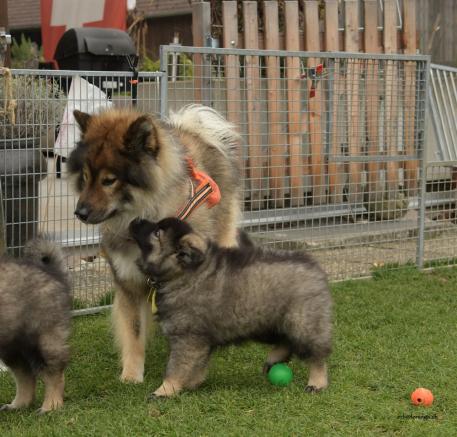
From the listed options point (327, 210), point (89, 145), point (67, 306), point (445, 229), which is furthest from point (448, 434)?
point (445, 229)

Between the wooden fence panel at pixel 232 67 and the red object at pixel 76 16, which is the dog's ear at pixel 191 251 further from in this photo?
the red object at pixel 76 16

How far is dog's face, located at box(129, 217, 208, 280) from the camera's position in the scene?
168 inches

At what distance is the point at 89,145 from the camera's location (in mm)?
4340

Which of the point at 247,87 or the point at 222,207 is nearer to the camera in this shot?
the point at 222,207

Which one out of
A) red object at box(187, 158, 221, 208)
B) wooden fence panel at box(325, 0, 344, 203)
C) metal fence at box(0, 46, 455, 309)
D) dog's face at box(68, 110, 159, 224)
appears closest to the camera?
dog's face at box(68, 110, 159, 224)

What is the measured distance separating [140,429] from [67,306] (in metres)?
0.78

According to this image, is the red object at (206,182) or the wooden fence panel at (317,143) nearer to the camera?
the red object at (206,182)

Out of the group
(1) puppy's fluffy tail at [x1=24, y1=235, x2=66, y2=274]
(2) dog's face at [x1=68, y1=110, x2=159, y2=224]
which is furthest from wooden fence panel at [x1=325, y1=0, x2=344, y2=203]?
(1) puppy's fluffy tail at [x1=24, y1=235, x2=66, y2=274]

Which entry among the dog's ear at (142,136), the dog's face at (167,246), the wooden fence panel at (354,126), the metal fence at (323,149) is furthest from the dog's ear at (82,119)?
the wooden fence panel at (354,126)

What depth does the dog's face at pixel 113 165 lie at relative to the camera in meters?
4.26

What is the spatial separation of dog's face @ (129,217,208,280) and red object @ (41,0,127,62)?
840 centimetres

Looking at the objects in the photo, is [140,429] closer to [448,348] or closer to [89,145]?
[89,145]

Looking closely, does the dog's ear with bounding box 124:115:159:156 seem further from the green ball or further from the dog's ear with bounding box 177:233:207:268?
the green ball

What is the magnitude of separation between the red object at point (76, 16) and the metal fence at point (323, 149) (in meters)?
4.78
